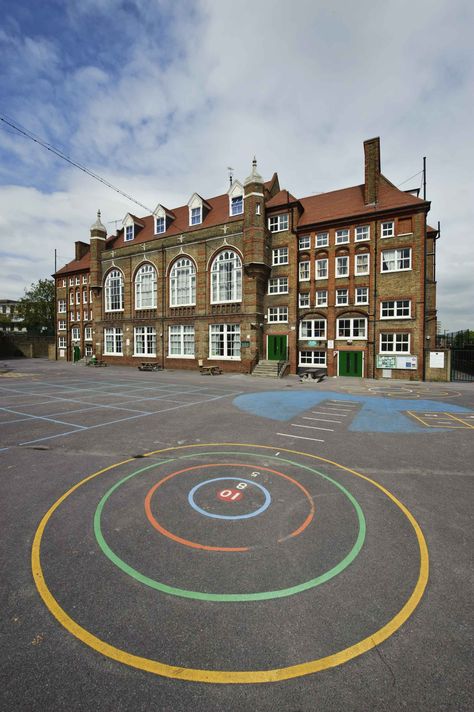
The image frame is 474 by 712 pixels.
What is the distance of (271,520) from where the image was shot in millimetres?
4941

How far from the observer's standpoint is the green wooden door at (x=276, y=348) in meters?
29.6

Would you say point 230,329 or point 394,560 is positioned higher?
point 230,329

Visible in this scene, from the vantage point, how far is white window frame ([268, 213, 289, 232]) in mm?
29656

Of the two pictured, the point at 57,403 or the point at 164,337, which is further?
the point at 164,337

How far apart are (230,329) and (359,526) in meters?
26.9

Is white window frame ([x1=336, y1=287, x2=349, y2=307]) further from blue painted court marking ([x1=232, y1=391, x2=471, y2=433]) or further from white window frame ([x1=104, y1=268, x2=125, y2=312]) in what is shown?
white window frame ([x1=104, y1=268, x2=125, y2=312])

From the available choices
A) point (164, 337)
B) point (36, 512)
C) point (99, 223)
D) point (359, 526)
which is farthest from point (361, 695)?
point (99, 223)

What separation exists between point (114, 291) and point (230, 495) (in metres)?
38.8

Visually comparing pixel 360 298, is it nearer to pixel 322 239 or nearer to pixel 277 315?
pixel 322 239

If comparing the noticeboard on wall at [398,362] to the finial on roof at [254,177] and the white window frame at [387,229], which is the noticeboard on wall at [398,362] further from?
the finial on roof at [254,177]

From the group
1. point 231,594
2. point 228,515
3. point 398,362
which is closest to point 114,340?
point 398,362

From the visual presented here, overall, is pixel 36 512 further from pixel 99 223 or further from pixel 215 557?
pixel 99 223

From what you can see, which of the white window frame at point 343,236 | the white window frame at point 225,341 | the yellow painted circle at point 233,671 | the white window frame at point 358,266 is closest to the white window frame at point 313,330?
the white window frame at point 358,266

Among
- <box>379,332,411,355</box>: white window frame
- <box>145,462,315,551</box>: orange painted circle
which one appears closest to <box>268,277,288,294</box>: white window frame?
<box>379,332,411,355</box>: white window frame
